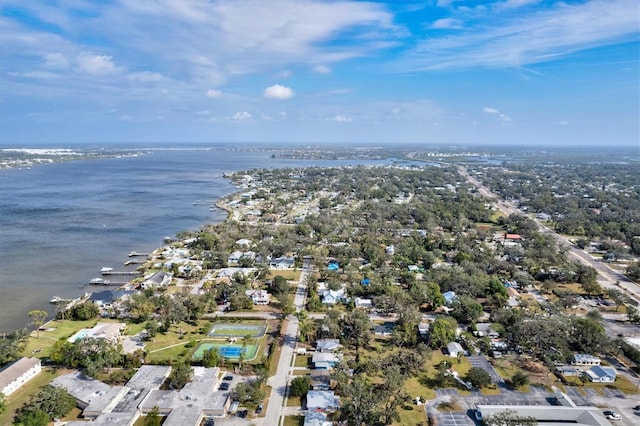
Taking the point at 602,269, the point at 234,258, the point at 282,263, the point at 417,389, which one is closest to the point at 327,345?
the point at 417,389

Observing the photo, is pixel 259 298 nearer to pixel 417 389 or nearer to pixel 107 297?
pixel 107 297

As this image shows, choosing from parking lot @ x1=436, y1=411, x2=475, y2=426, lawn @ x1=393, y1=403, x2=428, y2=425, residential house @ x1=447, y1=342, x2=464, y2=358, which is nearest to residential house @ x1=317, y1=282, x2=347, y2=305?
residential house @ x1=447, y1=342, x2=464, y2=358

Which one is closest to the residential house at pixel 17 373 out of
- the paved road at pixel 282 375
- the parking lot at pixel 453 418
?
the paved road at pixel 282 375

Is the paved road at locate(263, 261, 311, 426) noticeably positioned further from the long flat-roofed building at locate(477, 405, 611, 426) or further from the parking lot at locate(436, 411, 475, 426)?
the long flat-roofed building at locate(477, 405, 611, 426)

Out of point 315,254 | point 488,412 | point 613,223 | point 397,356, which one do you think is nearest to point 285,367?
point 397,356

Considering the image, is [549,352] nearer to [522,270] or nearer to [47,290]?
[522,270]

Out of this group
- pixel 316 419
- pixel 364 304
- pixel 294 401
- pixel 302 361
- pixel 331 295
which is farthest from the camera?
pixel 331 295

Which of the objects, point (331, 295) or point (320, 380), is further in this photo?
point (331, 295)

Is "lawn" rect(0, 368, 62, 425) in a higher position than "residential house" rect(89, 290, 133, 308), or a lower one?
lower
